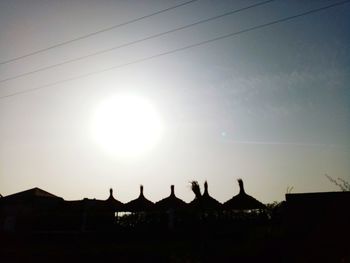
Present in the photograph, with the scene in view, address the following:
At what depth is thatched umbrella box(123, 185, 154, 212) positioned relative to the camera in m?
25.0

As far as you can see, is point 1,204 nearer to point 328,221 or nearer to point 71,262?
point 71,262

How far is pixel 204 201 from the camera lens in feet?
75.3

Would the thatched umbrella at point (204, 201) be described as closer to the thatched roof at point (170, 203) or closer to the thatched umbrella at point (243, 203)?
the thatched umbrella at point (243, 203)

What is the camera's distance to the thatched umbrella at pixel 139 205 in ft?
82.0

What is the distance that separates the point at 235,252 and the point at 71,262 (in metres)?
7.99

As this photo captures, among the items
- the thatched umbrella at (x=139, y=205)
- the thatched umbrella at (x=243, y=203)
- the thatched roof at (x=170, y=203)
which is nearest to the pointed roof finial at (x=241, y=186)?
the thatched umbrella at (x=243, y=203)

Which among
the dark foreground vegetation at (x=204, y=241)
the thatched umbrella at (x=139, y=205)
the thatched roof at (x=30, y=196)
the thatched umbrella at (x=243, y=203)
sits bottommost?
the dark foreground vegetation at (x=204, y=241)

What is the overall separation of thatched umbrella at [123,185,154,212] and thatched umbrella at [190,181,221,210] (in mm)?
4104

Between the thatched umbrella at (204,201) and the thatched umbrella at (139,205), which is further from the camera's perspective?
the thatched umbrella at (139,205)

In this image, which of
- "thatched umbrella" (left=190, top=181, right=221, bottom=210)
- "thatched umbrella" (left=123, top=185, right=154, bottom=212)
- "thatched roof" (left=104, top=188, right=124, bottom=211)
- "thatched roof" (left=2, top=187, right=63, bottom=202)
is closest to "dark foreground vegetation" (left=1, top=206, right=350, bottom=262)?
"thatched umbrella" (left=190, top=181, right=221, bottom=210)

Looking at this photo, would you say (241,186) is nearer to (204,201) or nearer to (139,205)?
(204,201)

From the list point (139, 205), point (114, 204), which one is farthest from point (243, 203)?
point (114, 204)

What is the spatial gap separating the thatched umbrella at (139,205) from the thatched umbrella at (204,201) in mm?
4104

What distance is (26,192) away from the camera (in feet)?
110
